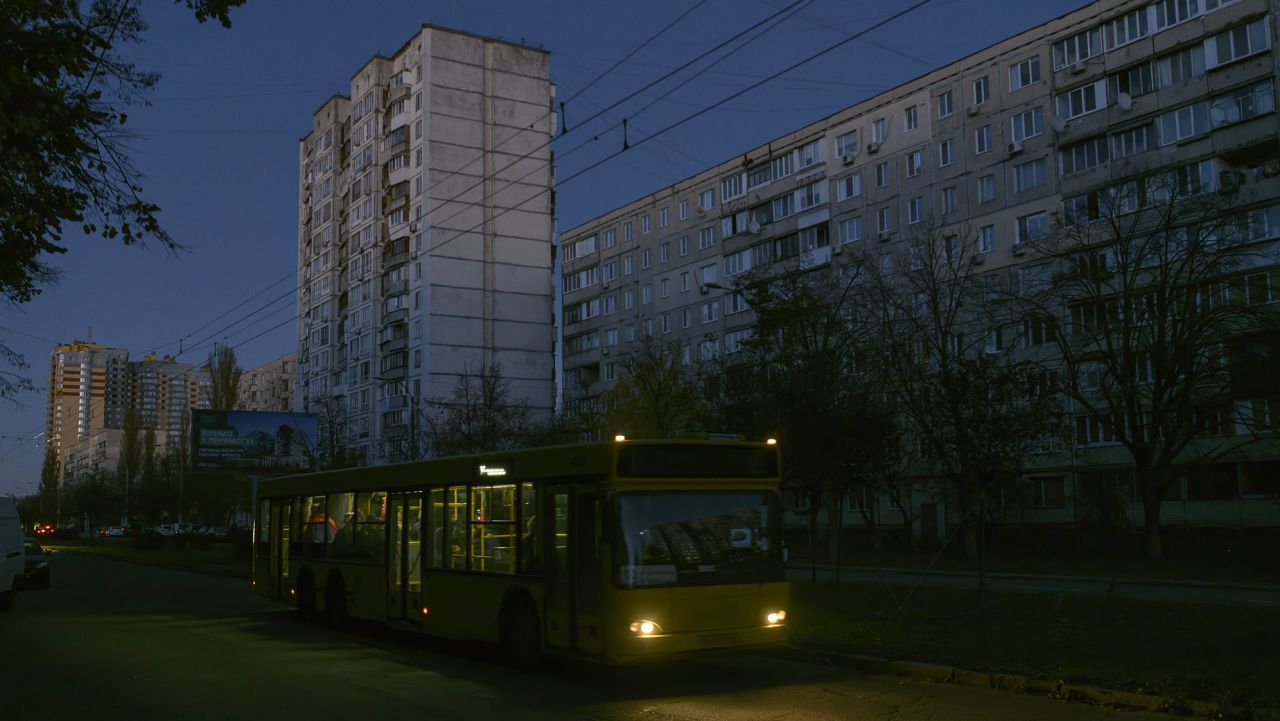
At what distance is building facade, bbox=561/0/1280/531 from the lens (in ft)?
148

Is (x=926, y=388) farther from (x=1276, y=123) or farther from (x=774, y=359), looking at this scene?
(x=1276, y=123)

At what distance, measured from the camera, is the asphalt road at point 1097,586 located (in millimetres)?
22531

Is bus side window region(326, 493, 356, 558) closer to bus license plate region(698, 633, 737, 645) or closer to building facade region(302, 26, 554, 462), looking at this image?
bus license plate region(698, 633, 737, 645)

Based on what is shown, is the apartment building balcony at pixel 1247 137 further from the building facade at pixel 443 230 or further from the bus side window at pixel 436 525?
the building facade at pixel 443 230

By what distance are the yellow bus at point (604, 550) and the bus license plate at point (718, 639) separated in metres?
0.01

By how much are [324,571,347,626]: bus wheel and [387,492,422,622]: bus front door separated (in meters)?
2.14

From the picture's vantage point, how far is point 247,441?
180 feet

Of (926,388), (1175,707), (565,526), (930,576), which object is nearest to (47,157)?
(565,526)

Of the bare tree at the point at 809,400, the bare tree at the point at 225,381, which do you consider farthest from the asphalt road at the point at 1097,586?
the bare tree at the point at 225,381

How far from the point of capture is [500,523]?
46.6 ft

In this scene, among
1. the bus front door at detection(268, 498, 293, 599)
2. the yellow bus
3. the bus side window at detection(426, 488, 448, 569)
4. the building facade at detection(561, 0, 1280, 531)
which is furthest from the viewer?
the building facade at detection(561, 0, 1280, 531)

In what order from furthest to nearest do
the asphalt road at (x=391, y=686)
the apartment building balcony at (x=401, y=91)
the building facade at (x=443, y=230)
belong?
1. the apartment building balcony at (x=401, y=91)
2. the building facade at (x=443, y=230)
3. the asphalt road at (x=391, y=686)

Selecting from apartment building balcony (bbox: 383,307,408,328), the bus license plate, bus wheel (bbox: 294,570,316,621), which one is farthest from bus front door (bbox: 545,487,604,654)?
apartment building balcony (bbox: 383,307,408,328)

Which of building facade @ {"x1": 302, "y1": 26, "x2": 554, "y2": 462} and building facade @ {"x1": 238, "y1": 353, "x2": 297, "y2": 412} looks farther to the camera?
building facade @ {"x1": 238, "y1": 353, "x2": 297, "y2": 412}
